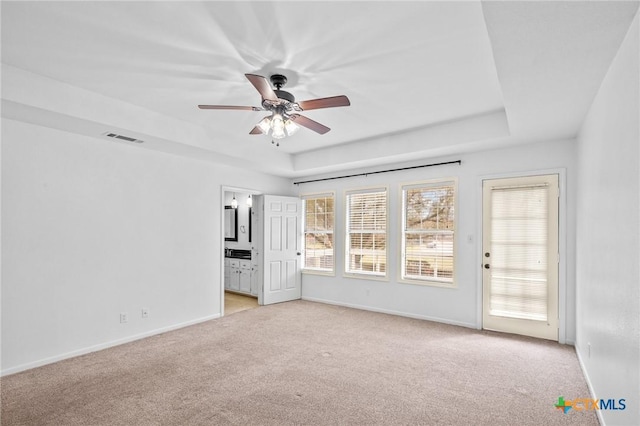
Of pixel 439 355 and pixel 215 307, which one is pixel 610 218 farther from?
pixel 215 307

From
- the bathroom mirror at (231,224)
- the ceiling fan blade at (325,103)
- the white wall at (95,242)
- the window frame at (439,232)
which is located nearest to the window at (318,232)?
the window frame at (439,232)

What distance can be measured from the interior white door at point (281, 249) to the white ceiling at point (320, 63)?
2129mm

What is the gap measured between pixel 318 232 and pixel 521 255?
11.2 feet

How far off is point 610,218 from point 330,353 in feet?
9.08

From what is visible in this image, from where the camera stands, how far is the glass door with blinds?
407 cm

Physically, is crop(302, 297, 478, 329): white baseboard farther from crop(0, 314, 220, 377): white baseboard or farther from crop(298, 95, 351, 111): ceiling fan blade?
crop(298, 95, 351, 111): ceiling fan blade

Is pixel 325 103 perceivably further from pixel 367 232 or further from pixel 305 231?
pixel 305 231

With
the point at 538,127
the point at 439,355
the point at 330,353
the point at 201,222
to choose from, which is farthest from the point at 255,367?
the point at 538,127

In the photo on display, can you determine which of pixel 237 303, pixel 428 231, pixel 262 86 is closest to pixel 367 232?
pixel 428 231

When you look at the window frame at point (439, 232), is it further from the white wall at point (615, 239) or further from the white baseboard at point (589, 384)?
the white wall at point (615, 239)

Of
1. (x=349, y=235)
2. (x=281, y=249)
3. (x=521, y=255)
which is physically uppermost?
(x=349, y=235)

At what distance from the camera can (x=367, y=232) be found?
573cm

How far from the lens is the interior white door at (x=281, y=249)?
235 inches

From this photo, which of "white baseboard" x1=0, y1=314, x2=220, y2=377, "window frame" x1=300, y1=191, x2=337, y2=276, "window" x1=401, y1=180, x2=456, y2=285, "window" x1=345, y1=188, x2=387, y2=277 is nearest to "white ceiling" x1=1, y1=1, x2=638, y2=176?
"window" x1=401, y1=180, x2=456, y2=285
